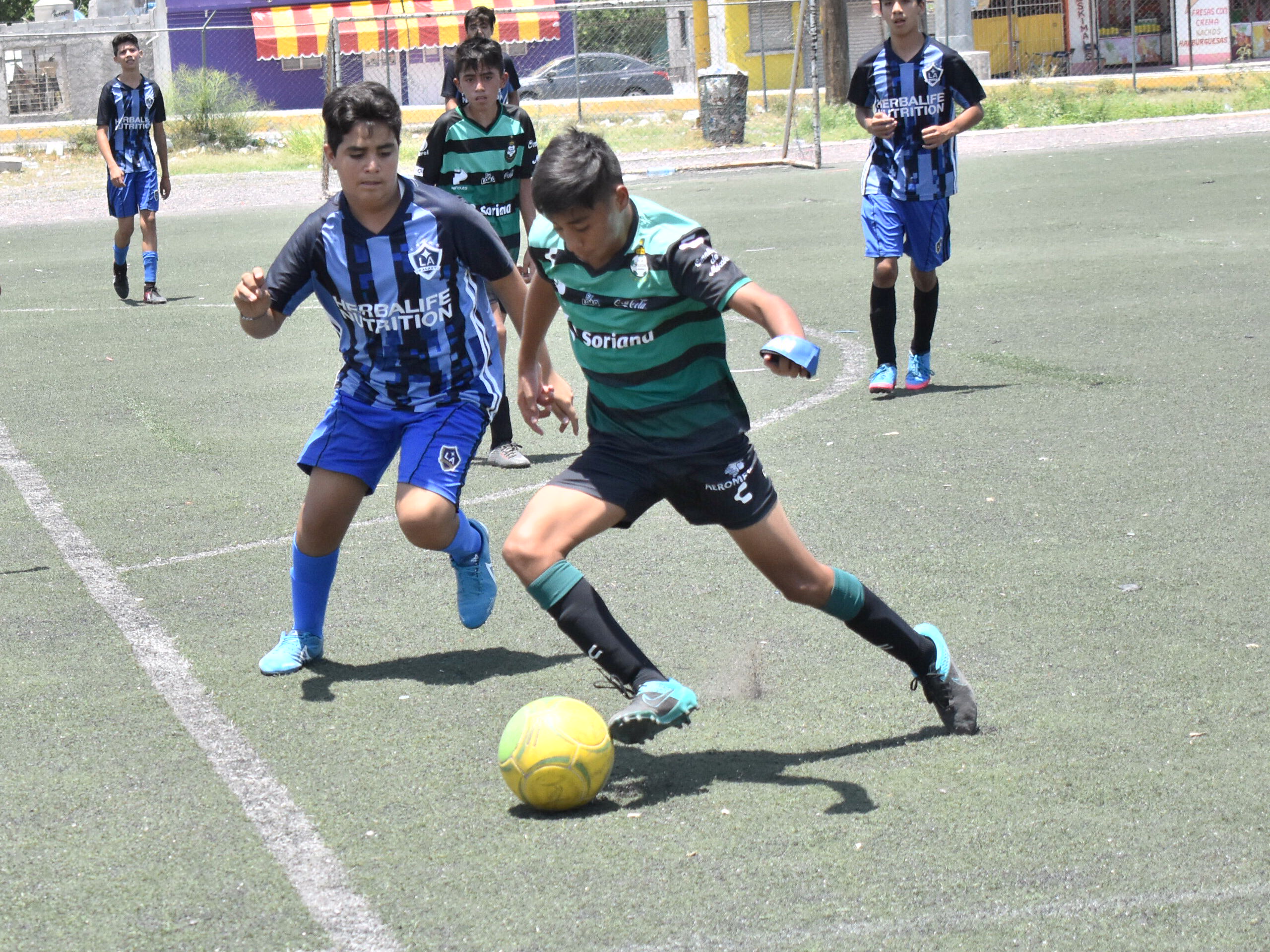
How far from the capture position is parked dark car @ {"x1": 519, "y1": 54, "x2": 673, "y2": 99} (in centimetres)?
3472

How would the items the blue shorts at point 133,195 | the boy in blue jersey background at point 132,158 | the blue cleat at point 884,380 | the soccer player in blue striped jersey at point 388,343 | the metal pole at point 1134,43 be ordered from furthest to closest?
1. the metal pole at point 1134,43
2. the blue shorts at point 133,195
3. the boy in blue jersey background at point 132,158
4. the blue cleat at point 884,380
5. the soccer player in blue striped jersey at point 388,343

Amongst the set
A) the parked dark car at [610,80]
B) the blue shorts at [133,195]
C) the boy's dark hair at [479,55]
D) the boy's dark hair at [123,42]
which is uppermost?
the parked dark car at [610,80]

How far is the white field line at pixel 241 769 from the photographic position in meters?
3.33

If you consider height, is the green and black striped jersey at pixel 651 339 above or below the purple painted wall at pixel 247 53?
below

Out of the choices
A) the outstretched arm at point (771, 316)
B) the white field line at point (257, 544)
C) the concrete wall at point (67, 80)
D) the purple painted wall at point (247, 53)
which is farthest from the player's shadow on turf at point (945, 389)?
the concrete wall at point (67, 80)

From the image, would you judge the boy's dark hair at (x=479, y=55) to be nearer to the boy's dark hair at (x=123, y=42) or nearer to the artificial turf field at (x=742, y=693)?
the artificial turf field at (x=742, y=693)

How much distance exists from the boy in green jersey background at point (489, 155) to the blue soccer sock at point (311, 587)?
268 cm

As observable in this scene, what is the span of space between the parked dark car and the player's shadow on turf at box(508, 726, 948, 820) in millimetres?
31623

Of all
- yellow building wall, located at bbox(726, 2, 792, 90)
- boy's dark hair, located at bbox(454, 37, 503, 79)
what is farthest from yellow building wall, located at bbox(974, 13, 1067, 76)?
boy's dark hair, located at bbox(454, 37, 503, 79)

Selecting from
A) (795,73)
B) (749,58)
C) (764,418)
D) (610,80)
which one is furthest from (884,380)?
(749,58)

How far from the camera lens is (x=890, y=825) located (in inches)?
145

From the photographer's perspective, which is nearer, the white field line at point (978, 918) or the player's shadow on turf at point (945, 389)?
the white field line at point (978, 918)

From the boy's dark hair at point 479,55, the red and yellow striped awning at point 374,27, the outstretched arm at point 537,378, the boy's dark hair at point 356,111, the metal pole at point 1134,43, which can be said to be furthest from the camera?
the red and yellow striped awning at point 374,27

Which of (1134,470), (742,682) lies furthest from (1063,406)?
(742,682)
